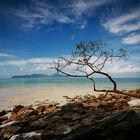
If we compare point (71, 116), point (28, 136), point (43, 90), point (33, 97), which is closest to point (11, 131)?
point (28, 136)

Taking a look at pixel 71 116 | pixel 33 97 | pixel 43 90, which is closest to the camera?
pixel 71 116

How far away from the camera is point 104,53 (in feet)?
63.6

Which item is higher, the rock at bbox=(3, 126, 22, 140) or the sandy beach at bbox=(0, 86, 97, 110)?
the rock at bbox=(3, 126, 22, 140)

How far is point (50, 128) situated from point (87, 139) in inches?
64.2

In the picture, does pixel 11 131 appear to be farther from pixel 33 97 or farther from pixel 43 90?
pixel 43 90

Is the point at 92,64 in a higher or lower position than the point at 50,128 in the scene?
higher

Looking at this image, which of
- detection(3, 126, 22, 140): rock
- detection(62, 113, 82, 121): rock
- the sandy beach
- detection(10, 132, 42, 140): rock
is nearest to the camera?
detection(10, 132, 42, 140): rock

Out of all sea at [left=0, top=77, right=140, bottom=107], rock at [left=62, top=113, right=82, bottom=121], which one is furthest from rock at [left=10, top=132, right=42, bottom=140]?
sea at [left=0, top=77, right=140, bottom=107]

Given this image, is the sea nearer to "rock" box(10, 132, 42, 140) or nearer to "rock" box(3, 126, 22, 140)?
"rock" box(3, 126, 22, 140)

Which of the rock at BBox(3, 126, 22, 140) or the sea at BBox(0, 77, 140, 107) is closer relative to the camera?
the rock at BBox(3, 126, 22, 140)

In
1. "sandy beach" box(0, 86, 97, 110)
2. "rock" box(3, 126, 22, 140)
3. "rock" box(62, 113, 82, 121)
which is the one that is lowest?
"sandy beach" box(0, 86, 97, 110)

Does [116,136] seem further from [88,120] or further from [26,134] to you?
[26,134]

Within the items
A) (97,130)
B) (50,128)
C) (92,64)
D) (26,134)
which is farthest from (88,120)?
(92,64)

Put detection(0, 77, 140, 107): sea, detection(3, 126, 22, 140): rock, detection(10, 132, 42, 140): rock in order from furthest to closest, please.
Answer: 1. detection(0, 77, 140, 107): sea
2. detection(3, 126, 22, 140): rock
3. detection(10, 132, 42, 140): rock
